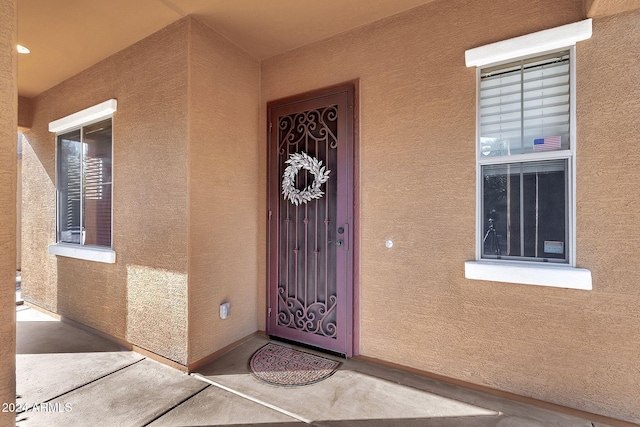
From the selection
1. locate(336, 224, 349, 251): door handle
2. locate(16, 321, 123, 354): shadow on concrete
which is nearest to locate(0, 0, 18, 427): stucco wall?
locate(16, 321, 123, 354): shadow on concrete

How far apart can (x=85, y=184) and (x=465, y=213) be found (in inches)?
158

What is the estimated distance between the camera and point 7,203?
119cm

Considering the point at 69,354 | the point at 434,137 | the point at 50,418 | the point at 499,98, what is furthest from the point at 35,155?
the point at 499,98

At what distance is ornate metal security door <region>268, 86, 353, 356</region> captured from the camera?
2605 millimetres

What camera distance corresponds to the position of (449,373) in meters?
2.20

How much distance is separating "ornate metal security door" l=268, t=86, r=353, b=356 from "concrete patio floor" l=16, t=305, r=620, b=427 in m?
0.45

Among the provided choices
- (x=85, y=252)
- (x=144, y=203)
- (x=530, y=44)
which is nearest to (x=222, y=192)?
(x=144, y=203)

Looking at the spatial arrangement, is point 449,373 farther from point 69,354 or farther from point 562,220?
point 69,354

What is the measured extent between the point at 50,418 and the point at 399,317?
8.04 ft

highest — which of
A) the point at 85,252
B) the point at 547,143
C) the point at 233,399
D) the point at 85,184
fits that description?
the point at 547,143

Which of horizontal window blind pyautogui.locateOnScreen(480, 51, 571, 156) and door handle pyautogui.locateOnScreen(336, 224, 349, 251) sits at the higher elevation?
horizontal window blind pyautogui.locateOnScreen(480, 51, 571, 156)

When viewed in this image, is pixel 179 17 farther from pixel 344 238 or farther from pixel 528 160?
pixel 528 160

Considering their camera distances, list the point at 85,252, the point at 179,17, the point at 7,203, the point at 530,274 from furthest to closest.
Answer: the point at 85,252 → the point at 179,17 → the point at 530,274 → the point at 7,203

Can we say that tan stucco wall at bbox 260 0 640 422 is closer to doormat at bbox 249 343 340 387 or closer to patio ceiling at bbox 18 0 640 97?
patio ceiling at bbox 18 0 640 97
